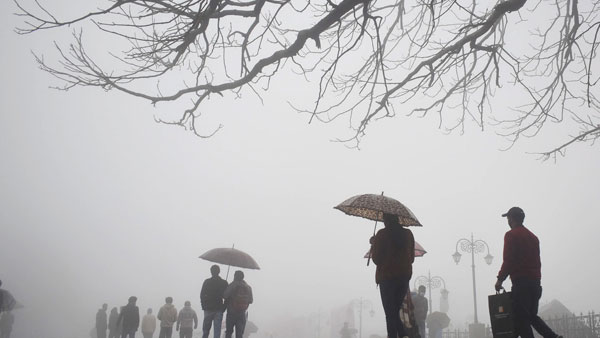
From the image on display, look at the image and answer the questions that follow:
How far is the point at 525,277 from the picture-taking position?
14.7 ft

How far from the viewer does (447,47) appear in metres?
5.81

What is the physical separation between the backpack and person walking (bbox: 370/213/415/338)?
12.4 feet

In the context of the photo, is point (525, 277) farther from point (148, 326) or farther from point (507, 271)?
point (148, 326)

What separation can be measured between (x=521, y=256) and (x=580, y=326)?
11.8 meters

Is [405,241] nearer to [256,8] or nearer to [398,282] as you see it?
[398,282]

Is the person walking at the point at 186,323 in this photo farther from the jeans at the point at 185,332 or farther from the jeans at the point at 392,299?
the jeans at the point at 392,299

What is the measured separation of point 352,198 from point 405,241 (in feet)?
4.02

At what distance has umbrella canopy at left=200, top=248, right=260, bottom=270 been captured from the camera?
9.97 metres

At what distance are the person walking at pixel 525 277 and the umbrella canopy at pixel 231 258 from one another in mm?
6521

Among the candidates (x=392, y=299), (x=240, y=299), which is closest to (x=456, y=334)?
(x=240, y=299)

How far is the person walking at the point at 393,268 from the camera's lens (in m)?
4.62

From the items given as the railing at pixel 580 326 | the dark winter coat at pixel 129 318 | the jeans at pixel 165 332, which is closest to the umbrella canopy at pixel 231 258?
the jeans at pixel 165 332

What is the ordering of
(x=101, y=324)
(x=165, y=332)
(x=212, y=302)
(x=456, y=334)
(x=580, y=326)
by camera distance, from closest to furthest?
(x=212, y=302)
(x=165, y=332)
(x=580, y=326)
(x=101, y=324)
(x=456, y=334)

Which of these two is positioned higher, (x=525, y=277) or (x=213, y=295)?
(x=525, y=277)
